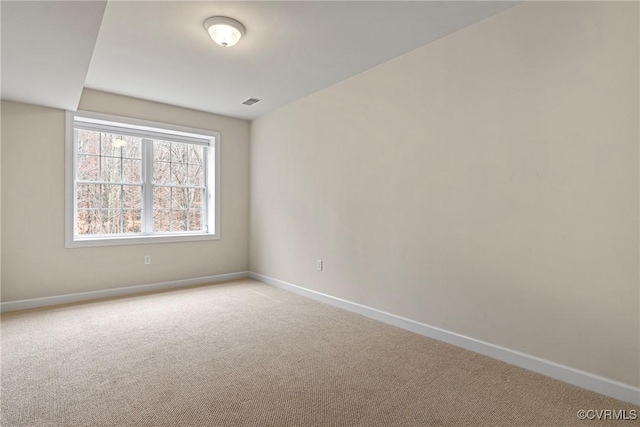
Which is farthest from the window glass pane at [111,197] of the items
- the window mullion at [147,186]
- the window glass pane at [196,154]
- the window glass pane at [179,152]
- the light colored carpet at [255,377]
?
the light colored carpet at [255,377]

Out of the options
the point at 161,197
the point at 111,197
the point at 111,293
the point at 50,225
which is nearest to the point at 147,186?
the point at 161,197

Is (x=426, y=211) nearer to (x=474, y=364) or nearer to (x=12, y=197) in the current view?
(x=474, y=364)

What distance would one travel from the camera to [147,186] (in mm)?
4672

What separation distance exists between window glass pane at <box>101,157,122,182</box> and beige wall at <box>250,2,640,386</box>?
8.94ft

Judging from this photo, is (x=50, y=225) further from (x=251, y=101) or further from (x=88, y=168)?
(x=251, y=101)

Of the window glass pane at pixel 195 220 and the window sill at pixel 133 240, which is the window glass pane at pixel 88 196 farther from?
the window glass pane at pixel 195 220

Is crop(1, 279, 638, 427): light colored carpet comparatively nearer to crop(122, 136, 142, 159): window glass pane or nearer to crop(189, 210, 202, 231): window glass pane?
crop(189, 210, 202, 231): window glass pane

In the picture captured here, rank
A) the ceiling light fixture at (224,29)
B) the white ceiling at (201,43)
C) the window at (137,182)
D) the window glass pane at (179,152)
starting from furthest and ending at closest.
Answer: the window glass pane at (179,152) → the window at (137,182) → the ceiling light fixture at (224,29) → the white ceiling at (201,43)

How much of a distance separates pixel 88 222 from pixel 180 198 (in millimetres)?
1162

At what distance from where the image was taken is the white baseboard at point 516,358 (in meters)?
2.02

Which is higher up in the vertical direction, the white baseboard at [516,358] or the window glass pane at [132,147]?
the window glass pane at [132,147]

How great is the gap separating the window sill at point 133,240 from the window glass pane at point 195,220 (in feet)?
0.76

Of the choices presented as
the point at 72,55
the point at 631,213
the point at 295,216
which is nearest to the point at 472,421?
the point at 631,213

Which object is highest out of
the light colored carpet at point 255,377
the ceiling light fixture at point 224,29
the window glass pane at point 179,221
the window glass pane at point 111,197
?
the ceiling light fixture at point 224,29
